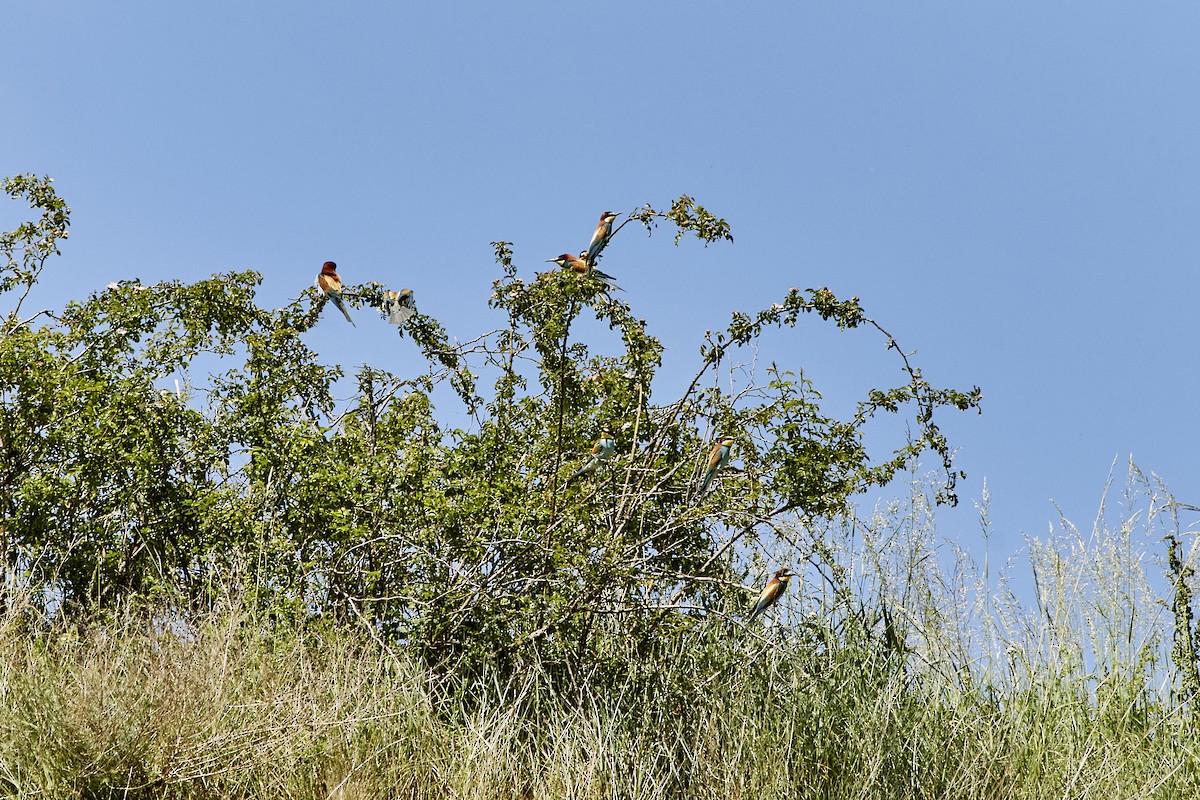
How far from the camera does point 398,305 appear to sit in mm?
6953

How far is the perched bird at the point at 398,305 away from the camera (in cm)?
691

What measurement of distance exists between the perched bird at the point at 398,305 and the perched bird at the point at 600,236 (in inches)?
63.7

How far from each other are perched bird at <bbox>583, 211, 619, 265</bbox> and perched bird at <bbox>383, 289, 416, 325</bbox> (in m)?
1.62

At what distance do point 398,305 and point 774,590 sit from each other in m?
3.10

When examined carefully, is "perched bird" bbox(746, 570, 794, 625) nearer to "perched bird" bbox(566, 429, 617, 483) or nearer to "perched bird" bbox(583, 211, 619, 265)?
"perched bird" bbox(566, 429, 617, 483)

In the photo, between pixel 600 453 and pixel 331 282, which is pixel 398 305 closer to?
pixel 331 282

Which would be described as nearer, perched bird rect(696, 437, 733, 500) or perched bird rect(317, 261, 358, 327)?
perched bird rect(696, 437, 733, 500)

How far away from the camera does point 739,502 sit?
21.4 ft

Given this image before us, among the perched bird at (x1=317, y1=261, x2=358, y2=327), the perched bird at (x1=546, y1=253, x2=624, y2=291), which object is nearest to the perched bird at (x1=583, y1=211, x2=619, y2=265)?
the perched bird at (x1=546, y1=253, x2=624, y2=291)

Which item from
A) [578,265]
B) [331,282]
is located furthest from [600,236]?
[331,282]

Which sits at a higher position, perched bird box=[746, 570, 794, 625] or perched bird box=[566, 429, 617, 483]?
perched bird box=[566, 429, 617, 483]

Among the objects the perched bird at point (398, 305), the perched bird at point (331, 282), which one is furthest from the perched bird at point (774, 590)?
the perched bird at point (398, 305)

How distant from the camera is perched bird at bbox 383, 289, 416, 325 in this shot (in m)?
6.91

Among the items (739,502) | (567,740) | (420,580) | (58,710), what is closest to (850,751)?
(567,740)
